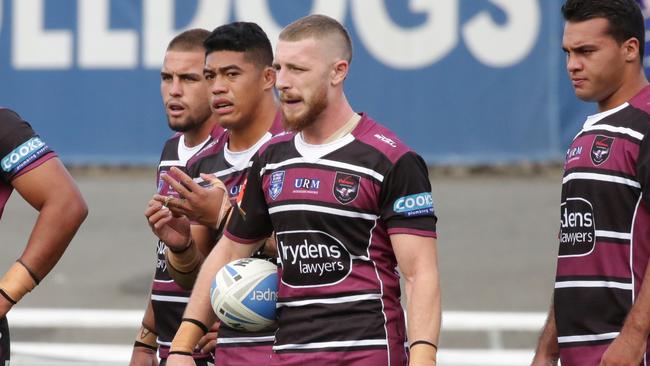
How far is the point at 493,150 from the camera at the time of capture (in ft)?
57.9

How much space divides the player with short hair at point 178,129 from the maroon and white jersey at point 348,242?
1.27m

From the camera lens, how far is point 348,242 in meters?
5.06

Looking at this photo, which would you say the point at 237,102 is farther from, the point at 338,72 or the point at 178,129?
the point at 338,72

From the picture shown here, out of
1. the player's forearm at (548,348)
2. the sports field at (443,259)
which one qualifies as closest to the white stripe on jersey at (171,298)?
the player's forearm at (548,348)

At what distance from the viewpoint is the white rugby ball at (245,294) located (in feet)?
17.2

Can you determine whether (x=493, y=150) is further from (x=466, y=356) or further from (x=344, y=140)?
(x=344, y=140)

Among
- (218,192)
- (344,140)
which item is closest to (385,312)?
(344,140)

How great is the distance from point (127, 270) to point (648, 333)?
9598 mm

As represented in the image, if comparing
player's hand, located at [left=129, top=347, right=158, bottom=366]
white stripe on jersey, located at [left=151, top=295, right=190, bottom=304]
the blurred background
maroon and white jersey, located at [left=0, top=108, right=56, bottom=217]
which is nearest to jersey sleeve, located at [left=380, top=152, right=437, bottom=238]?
maroon and white jersey, located at [left=0, top=108, right=56, bottom=217]

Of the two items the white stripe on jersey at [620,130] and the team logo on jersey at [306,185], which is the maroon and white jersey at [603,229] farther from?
the team logo on jersey at [306,185]

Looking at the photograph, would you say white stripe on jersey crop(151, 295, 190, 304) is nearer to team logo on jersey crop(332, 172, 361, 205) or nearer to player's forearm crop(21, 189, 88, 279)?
player's forearm crop(21, 189, 88, 279)

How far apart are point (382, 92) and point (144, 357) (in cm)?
1108

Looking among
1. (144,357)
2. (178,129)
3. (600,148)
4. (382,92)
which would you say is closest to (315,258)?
(600,148)

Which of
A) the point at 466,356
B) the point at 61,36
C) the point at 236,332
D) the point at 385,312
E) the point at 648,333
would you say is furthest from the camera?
the point at 61,36
